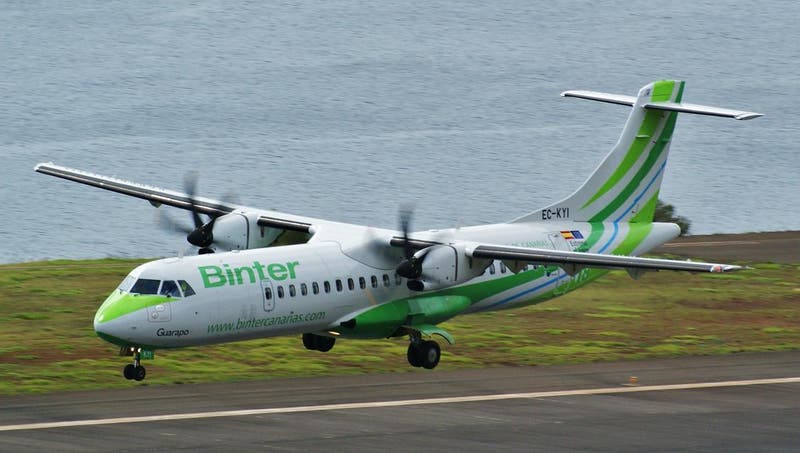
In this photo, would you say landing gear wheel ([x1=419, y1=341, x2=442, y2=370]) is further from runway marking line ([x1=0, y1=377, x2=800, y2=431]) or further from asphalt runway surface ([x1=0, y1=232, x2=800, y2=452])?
runway marking line ([x1=0, y1=377, x2=800, y2=431])

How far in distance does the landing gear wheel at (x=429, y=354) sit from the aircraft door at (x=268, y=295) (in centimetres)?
450

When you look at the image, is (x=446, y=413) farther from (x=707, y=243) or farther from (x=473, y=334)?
(x=707, y=243)

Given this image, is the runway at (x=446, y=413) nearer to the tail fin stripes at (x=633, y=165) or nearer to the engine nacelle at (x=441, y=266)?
the engine nacelle at (x=441, y=266)

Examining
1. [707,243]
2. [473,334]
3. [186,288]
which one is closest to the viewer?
[186,288]

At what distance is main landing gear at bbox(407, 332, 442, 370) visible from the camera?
31.2 metres

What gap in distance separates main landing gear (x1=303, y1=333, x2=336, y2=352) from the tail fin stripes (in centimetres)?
661

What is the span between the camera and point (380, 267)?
30.9 m

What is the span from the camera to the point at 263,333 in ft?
95.0

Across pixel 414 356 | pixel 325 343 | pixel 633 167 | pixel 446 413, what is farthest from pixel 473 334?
pixel 446 413

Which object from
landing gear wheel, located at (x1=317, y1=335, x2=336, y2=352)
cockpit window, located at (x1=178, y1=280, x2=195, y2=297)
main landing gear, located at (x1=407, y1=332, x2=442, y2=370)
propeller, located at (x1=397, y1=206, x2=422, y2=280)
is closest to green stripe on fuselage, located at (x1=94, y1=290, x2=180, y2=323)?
cockpit window, located at (x1=178, y1=280, x2=195, y2=297)

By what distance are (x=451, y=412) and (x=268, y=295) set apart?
515cm

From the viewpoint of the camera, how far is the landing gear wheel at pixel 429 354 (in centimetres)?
3120

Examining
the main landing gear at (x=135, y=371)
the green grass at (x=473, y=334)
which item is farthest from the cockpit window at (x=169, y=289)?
the green grass at (x=473, y=334)

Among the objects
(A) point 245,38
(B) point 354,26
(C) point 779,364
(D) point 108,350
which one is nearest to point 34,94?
(A) point 245,38
